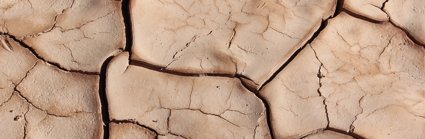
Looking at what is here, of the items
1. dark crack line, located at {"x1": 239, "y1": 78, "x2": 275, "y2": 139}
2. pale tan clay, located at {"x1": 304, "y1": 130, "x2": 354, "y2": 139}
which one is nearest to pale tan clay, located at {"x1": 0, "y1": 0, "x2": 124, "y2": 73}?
dark crack line, located at {"x1": 239, "y1": 78, "x2": 275, "y2": 139}

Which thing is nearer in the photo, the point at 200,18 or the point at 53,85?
the point at 53,85

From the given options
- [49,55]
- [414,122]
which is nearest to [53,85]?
[49,55]

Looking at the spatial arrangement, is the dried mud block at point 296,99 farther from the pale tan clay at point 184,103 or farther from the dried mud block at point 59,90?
the dried mud block at point 59,90

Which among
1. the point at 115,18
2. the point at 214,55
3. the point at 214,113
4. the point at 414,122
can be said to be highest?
the point at 115,18

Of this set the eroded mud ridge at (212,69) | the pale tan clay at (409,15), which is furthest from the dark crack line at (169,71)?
the pale tan clay at (409,15)

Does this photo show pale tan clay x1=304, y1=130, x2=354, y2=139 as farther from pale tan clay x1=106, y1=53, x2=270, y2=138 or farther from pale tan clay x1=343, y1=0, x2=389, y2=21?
pale tan clay x1=343, y1=0, x2=389, y2=21

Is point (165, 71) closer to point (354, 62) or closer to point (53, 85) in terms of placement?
point (53, 85)

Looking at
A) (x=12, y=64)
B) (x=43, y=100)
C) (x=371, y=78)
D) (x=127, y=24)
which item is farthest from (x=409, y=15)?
(x=12, y=64)
